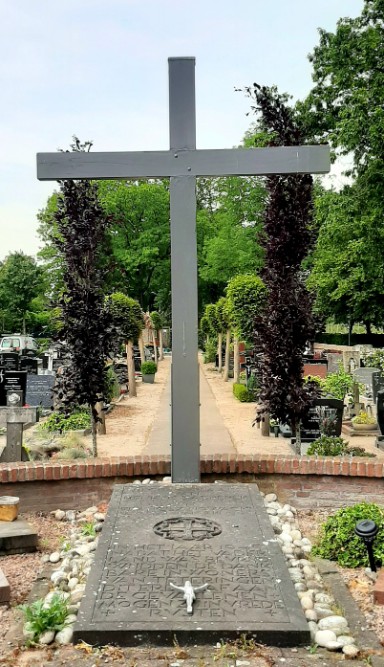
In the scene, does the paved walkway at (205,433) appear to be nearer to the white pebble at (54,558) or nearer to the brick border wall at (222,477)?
the brick border wall at (222,477)

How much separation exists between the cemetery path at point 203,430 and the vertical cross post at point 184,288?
3939 millimetres

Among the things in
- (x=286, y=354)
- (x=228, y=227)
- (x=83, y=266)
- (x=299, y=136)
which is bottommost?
(x=286, y=354)

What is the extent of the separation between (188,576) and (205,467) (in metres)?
2.29

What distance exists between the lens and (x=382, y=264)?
22.5 m

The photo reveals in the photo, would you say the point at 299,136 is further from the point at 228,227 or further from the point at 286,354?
the point at 228,227

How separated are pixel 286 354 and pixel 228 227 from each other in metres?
29.2

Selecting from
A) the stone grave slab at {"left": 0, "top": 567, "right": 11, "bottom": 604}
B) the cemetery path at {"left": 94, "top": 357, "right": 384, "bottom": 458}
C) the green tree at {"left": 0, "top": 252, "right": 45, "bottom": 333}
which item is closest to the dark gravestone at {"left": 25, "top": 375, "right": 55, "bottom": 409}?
the cemetery path at {"left": 94, "top": 357, "right": 384, "bottom": 458}

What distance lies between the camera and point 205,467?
6.05 m

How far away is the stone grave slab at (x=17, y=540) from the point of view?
4.98 meters

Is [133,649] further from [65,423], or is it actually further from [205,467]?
[65,423]

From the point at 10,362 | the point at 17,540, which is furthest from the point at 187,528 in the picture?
the point at 10,362

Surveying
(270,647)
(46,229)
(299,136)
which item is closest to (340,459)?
(270,647)

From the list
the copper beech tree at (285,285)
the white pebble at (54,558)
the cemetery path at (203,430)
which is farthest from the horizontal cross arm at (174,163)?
the cemetery path at (203,430)

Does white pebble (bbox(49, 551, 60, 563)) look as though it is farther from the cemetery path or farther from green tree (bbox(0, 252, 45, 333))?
green tree (bbox(0, 252, 45, 333))
